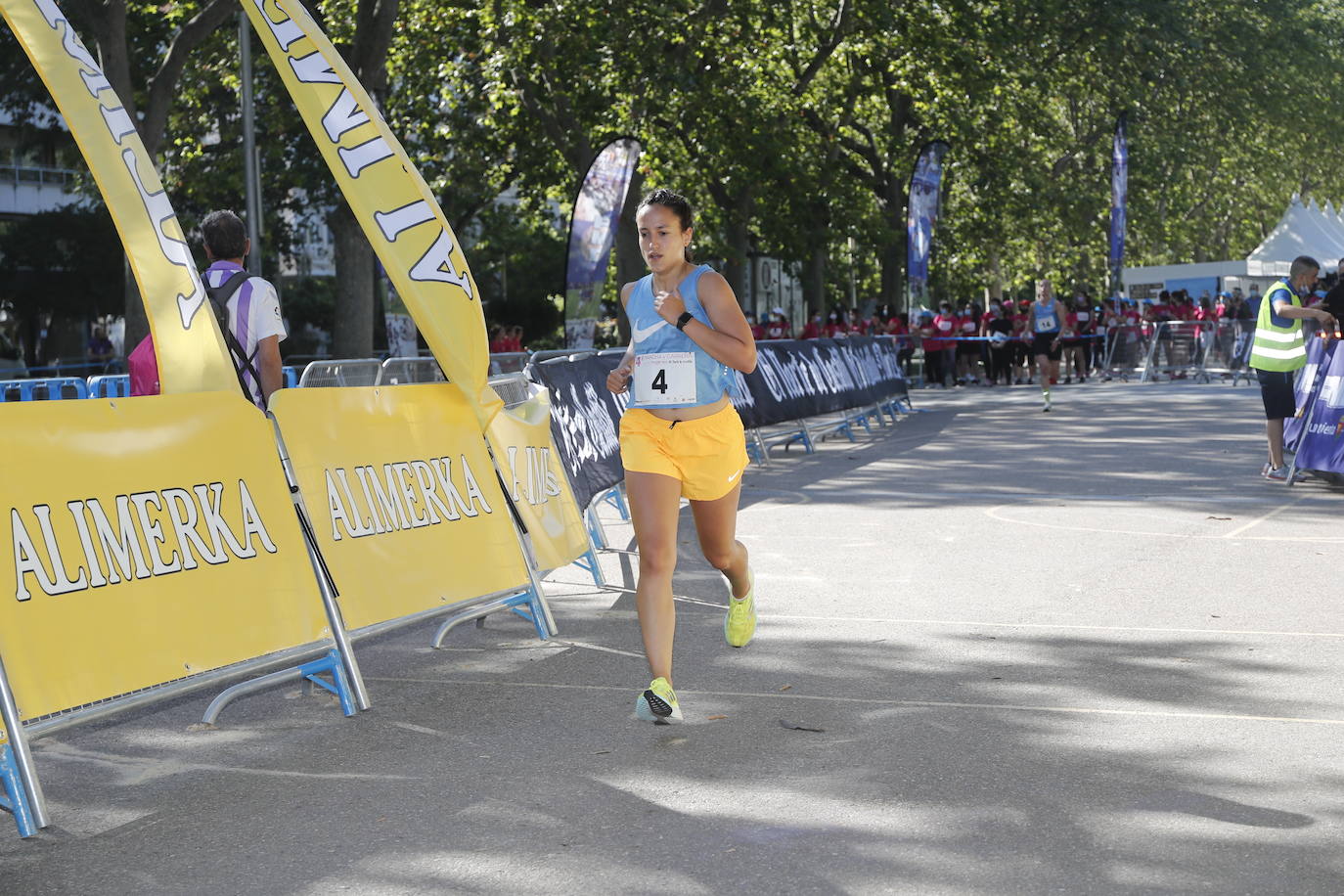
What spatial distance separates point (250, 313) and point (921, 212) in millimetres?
24339

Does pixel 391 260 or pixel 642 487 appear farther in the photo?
pixel 391 260

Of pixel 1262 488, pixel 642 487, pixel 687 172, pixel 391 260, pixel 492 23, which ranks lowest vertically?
pixel 1262 488

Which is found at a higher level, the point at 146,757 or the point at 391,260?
the point at 391,260

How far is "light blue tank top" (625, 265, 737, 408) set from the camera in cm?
604

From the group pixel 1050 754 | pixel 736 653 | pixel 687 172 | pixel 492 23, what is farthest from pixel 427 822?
pixel 687 172

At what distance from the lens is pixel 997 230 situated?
43.0 metres

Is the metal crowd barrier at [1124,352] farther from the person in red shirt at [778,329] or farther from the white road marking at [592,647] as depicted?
the white road marking at [592,647]

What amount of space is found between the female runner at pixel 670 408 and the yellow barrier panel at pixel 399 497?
1159 mm

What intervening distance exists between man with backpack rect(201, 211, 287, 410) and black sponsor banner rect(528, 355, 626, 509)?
2.05 m

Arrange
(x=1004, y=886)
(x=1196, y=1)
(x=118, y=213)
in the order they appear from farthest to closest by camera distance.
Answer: (x=1196, y=1) < (x=118, y=213) < (x=1004, y=886)

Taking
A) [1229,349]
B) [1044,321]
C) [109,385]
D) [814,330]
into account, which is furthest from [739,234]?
[109,385]

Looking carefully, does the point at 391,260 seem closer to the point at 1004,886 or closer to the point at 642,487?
the point at 642,487

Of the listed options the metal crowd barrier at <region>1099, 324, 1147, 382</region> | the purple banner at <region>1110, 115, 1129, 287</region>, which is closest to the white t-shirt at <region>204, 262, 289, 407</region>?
the metal crowd barrier at <region>1099, 324, 1147, 382</region>

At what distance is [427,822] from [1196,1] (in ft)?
130
